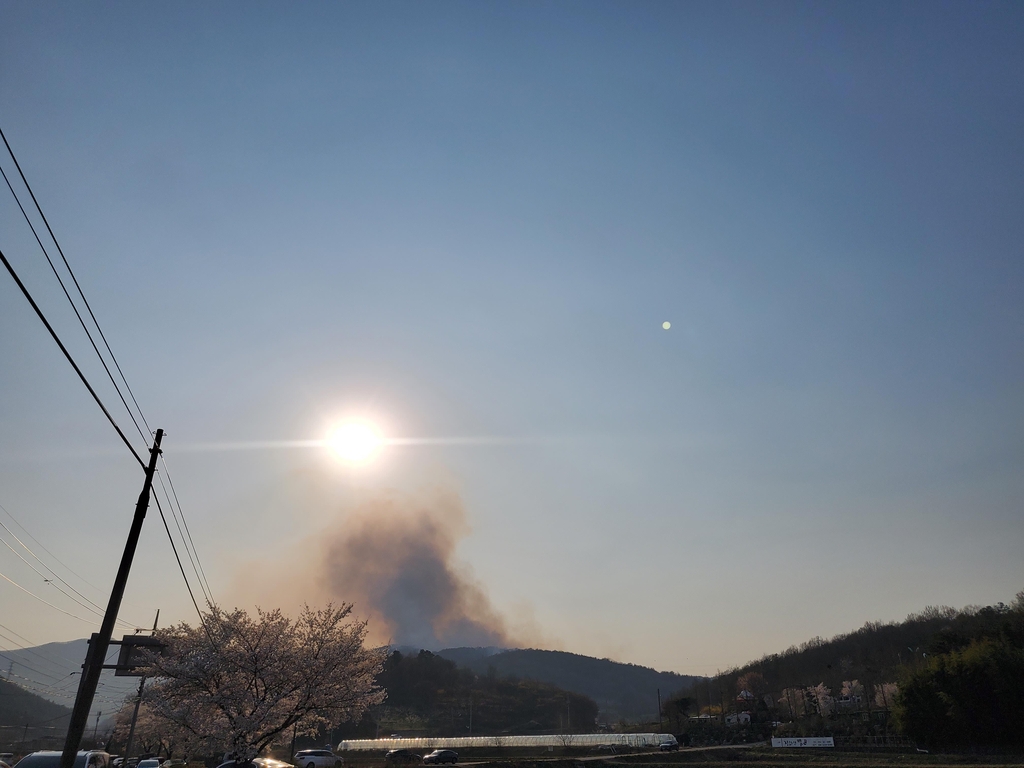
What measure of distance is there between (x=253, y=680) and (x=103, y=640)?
12.1m

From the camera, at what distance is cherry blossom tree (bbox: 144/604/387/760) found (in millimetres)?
→ 29531

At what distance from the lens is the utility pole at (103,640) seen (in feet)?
63.2

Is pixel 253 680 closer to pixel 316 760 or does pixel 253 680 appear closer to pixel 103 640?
pixel 103 640

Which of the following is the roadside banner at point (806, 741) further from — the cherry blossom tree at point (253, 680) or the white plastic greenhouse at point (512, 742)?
the cherry blossom tree at point (253, 680)

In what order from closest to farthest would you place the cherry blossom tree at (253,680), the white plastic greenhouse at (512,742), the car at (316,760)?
the cherry blossom tree at (253,680) → the car at (316,760) → the white plastic greenhouse at (512,742)

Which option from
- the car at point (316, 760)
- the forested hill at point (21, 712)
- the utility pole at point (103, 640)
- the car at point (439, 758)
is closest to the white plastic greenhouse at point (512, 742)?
the car at point (439, 758)

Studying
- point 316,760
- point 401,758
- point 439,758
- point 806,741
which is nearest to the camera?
point 316,760

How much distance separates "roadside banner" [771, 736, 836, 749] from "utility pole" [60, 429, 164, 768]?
3034 inches

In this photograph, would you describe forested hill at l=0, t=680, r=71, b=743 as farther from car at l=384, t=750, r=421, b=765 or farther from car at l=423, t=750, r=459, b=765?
car at l=423, t=750, r=459, b=765

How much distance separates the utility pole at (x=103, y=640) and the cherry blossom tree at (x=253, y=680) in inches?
364

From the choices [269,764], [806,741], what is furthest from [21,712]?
[806,741]

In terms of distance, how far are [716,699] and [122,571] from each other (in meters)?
198

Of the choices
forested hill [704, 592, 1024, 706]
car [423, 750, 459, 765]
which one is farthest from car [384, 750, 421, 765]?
forested hill [704, 592, 1024, 706]

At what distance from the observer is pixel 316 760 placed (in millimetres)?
50938
